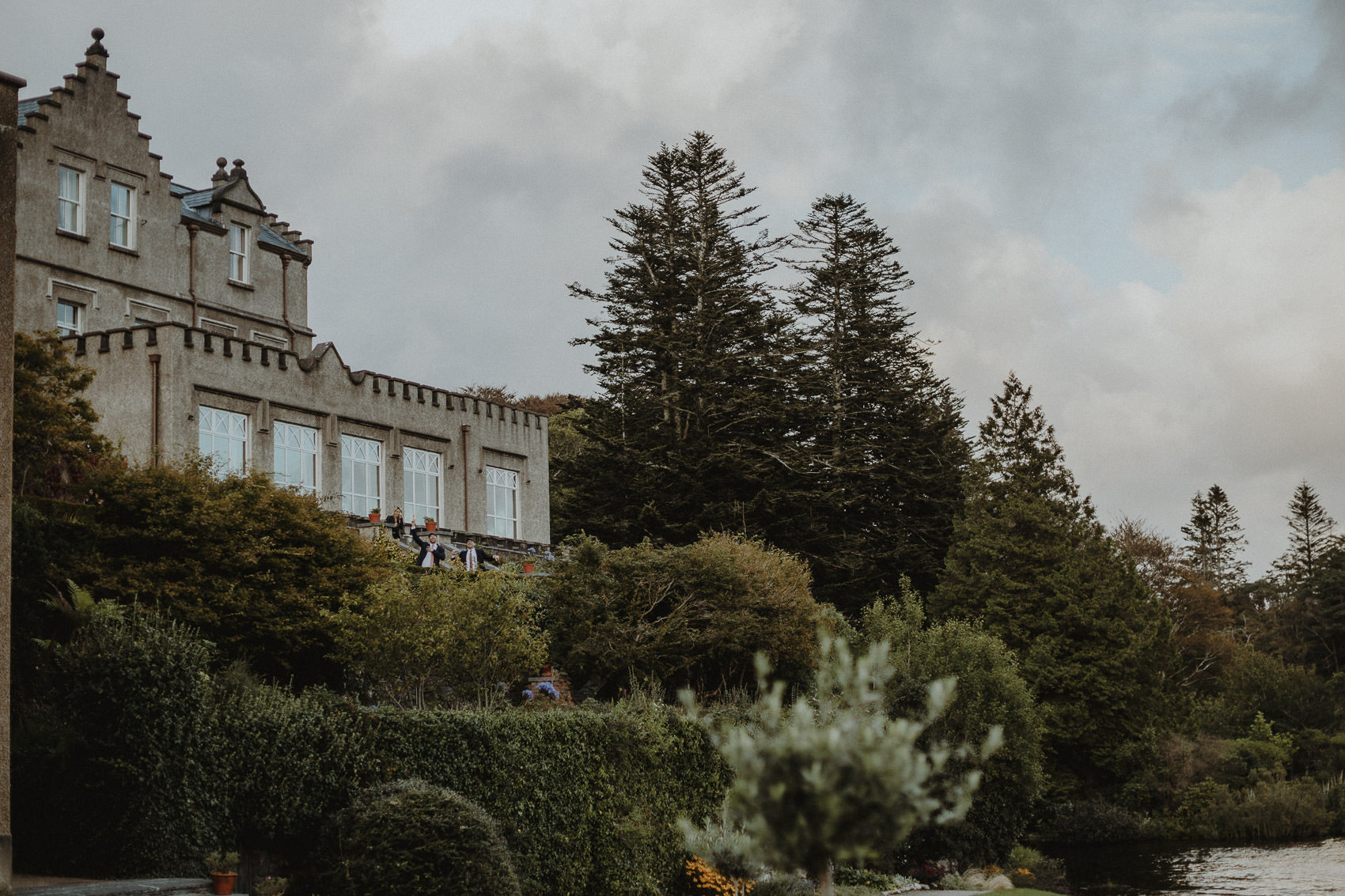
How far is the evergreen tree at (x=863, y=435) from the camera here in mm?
44469

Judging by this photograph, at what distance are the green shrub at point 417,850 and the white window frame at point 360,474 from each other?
15.9 metres

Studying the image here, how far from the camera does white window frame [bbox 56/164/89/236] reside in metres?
31.8

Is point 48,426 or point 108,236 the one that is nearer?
point 48,426

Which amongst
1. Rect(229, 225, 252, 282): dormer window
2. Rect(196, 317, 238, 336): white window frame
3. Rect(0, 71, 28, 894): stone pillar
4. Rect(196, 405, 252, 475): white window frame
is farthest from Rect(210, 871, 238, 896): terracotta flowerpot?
Rect(229, 225, 252, 282): dormer window

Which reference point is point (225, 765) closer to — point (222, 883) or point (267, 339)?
point (222, 883)

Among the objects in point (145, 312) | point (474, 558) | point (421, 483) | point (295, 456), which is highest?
point (145, 312)

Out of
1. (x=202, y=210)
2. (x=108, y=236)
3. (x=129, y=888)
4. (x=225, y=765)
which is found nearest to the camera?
(x=129, y=888)

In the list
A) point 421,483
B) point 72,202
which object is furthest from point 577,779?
point 72,202

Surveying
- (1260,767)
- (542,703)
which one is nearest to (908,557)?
(1260,767)

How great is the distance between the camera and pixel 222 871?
15.6m

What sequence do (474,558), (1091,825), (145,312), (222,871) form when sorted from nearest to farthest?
(222,871) < (474,558) < (145,312) < (1091,825)

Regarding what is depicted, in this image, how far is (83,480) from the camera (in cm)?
2255

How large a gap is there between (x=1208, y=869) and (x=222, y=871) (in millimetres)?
27019

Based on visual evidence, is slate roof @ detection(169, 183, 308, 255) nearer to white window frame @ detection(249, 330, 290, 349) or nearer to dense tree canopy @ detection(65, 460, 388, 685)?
white window frame @ detection(249, 330, 290, 349)
